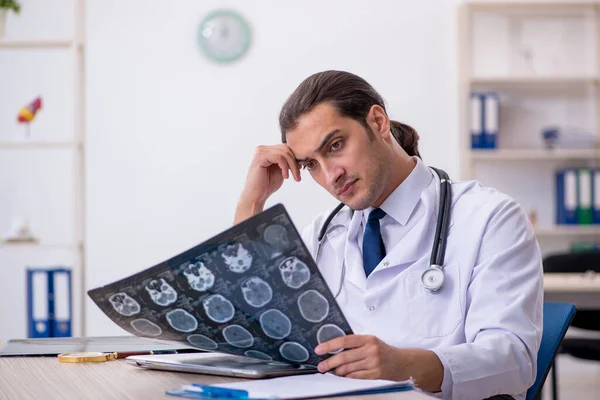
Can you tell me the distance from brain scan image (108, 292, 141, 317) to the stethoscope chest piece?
526 millimetres

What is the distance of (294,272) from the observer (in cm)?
97

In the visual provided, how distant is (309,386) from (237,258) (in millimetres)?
175

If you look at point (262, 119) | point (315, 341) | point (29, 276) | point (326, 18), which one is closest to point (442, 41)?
point (326, 18)

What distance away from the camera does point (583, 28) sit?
177 inches

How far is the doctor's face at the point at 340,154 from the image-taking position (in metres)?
1.51

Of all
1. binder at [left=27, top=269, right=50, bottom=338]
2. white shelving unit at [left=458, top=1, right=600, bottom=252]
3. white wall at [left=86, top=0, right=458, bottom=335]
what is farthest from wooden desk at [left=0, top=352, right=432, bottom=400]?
white shelving unit at [left=458, top=1, right=600, bottom=252]

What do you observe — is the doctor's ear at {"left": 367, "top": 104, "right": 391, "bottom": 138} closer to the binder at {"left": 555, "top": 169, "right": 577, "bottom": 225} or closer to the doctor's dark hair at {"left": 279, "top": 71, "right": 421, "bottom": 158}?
the doctor's dark hair at {"left": 279, "top": 71, "right": 421, "bottom": 158}

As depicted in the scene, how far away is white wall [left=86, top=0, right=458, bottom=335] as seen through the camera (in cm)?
447

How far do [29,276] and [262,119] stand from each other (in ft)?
4.98

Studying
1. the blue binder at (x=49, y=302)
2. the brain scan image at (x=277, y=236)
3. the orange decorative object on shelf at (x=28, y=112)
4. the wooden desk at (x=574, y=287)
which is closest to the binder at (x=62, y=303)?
the blue binder at (x=49, y=302)

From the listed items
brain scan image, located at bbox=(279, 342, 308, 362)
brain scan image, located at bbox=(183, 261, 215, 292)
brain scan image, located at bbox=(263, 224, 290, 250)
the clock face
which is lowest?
brain scan image, located at bbox=(279, 342, 308, 362)

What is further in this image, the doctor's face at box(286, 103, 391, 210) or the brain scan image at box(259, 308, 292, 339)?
the doctor's face at box(286, 103, 391, 210)

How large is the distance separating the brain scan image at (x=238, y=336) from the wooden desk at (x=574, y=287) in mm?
2581

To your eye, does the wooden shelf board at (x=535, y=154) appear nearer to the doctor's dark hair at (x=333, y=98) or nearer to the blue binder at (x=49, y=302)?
the blue binder at (x=49, y=302)
